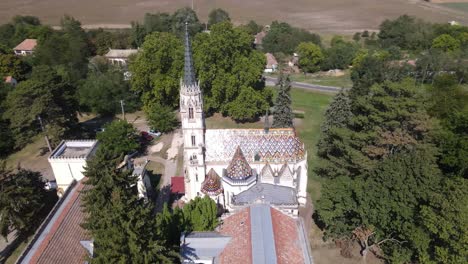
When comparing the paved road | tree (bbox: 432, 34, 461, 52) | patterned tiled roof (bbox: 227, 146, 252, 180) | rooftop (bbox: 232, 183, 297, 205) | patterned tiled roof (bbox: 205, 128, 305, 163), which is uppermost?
tree (bbox: 432, 34, 461, 52)

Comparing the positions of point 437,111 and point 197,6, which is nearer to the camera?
point 437,111

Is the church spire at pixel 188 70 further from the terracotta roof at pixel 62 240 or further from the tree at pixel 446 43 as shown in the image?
the tree at pixel 446 43

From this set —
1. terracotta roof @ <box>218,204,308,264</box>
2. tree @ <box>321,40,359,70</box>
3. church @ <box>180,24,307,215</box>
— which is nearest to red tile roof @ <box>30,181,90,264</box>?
terracotta roof @ <box>218,204,308,264</box>

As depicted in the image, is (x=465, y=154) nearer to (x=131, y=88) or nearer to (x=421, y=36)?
(x=131, y=88)

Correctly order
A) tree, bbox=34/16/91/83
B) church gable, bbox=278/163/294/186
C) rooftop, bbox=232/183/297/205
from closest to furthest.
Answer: rooftop, bbox=232/183/297/205 < church gable, bbox=278/163/294/186 < tree, bbox=34/16/91/83

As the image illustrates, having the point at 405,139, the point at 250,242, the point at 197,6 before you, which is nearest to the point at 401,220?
the point at 405,139

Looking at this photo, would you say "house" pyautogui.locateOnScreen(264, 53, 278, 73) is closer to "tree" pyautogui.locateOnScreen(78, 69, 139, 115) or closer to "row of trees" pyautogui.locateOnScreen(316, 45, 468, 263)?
"tree" pyautogui.locateOnScreen(78, 69, 139, 115)

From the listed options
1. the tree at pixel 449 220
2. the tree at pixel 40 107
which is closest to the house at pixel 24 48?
the tree at pixel 40 107
